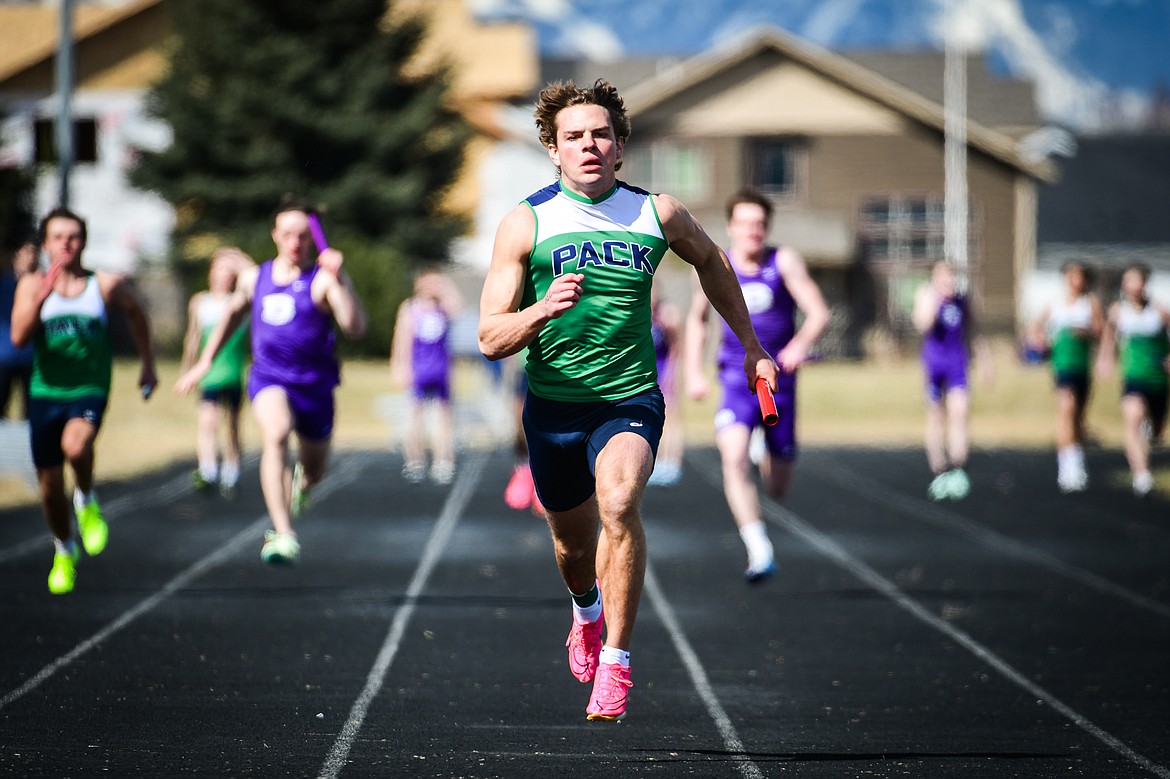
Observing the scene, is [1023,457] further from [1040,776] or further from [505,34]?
[505,34]

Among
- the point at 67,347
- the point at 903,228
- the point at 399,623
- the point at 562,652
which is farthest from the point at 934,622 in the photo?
the point at 903,228

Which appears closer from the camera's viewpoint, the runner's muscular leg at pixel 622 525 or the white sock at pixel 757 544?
the runner's muscular leg at pixel 622 525

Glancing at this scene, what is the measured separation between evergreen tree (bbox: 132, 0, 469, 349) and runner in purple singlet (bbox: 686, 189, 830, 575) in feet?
99.5

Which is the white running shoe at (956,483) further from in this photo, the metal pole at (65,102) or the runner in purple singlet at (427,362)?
the metal pole at (65,102)

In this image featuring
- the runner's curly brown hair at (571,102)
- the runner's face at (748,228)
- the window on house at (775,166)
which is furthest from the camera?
the window on house at (775,166)

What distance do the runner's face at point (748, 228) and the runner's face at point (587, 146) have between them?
4.02 meters

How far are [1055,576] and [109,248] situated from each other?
42.2 metres

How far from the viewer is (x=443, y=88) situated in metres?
42.1

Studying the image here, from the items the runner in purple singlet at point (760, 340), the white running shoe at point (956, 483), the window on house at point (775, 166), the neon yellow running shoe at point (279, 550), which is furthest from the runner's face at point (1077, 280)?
the window on house at point (775, 166)

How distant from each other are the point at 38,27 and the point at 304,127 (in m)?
19.7

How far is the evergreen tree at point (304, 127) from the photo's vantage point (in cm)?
4088

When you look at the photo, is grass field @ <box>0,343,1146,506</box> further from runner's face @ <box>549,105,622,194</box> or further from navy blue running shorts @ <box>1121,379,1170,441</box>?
runner's face @ <box>549,105,622,194</box>

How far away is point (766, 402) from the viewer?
602 cm

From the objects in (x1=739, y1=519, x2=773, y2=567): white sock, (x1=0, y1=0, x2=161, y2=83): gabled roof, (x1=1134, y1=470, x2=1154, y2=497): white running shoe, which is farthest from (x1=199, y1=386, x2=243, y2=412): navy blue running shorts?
(x1=0, y1=0, x2=161, y2=83): gabled roof
